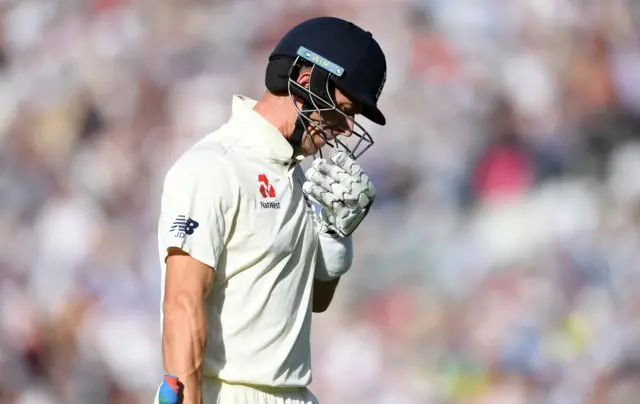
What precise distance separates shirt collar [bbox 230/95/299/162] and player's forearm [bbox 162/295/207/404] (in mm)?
475

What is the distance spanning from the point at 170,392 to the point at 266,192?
1.87 feet

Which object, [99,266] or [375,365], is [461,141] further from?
[99,266]

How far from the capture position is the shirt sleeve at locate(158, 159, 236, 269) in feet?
7.73

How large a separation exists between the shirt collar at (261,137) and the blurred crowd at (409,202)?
9.92 feet

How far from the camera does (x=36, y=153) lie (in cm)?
646

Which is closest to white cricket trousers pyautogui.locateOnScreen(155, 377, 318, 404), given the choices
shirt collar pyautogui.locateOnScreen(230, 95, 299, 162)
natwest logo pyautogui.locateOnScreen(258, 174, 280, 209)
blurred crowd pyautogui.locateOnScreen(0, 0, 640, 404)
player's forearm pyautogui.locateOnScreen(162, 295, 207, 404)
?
player's forearm pyautogui.locateOnScreen(162, 295, 207, 404)

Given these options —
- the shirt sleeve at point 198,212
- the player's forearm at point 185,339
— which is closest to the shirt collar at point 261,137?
the shirt sleeve at point 198,212

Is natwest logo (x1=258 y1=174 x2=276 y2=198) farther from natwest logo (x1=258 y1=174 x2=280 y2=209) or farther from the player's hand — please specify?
the player's hand

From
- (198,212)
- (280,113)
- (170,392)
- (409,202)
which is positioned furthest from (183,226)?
(409,202)

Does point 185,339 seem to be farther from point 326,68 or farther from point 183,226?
point 326,68

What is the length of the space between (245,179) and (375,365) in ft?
10.5

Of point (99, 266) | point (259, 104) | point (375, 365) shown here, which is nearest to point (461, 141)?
point (375, 365)

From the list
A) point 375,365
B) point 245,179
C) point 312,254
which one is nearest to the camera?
point 245,179

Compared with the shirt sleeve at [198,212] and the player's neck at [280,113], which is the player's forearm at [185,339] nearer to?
the shirt sleeve at [198,212]
